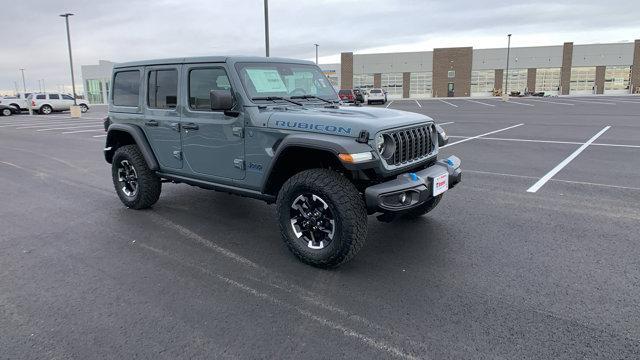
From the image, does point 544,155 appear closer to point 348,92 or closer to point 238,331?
point 238,331

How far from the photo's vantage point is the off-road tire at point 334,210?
3.74 meters

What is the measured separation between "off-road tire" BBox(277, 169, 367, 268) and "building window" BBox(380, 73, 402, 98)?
209 ft

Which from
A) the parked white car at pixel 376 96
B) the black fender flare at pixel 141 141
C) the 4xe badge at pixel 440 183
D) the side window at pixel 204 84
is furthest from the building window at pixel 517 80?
the side window at pixel 204 84

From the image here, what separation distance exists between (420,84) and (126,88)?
6293cm

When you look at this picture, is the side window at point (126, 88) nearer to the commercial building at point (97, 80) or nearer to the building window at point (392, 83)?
the commercial building at point (97, 80)

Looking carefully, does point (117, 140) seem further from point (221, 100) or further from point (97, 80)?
point (97, 80)

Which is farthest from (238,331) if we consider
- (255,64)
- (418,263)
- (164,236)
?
(255,64)

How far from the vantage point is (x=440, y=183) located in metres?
4.23

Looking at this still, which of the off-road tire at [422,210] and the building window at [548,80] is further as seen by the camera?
the building window at [548,80]

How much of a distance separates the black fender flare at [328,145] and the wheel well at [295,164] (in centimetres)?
7

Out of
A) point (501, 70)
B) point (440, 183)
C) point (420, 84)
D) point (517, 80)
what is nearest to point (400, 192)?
point (440, 183)

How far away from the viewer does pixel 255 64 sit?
4820mm

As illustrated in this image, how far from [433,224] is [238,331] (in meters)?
3.00

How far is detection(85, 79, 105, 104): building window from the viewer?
56.1 m
